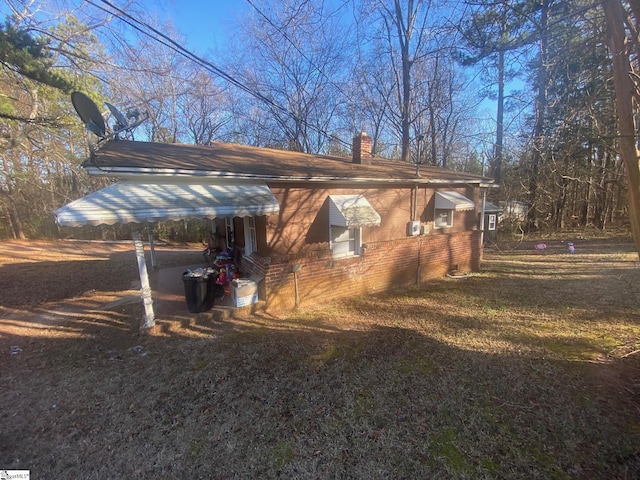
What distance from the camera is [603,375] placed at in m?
4.41

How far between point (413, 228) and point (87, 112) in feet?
31.5

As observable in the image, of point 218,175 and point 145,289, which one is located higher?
point 218,175

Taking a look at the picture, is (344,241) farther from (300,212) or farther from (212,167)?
(212,167)

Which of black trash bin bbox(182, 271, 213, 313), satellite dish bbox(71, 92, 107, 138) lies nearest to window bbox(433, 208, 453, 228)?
black trash bin bbox(182, 271, 213, 313)

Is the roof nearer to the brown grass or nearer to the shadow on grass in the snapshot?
the brown grass

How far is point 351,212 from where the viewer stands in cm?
802

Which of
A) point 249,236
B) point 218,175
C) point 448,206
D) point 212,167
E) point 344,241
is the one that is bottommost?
point 344,241

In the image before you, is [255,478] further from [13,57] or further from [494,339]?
[13,57]

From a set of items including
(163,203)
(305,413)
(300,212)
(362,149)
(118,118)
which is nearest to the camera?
(305,413)

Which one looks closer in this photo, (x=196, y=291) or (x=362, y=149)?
(x=196, y=291)

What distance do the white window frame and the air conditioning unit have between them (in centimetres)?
221

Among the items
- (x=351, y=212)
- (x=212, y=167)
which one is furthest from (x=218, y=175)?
(x=351, y=212)

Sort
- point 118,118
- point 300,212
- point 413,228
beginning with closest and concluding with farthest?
1. point 118,118
2. point 300,212
3. point 413,228

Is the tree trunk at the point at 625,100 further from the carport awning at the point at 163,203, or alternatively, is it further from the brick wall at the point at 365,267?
the carport awning at the point at 163,203
